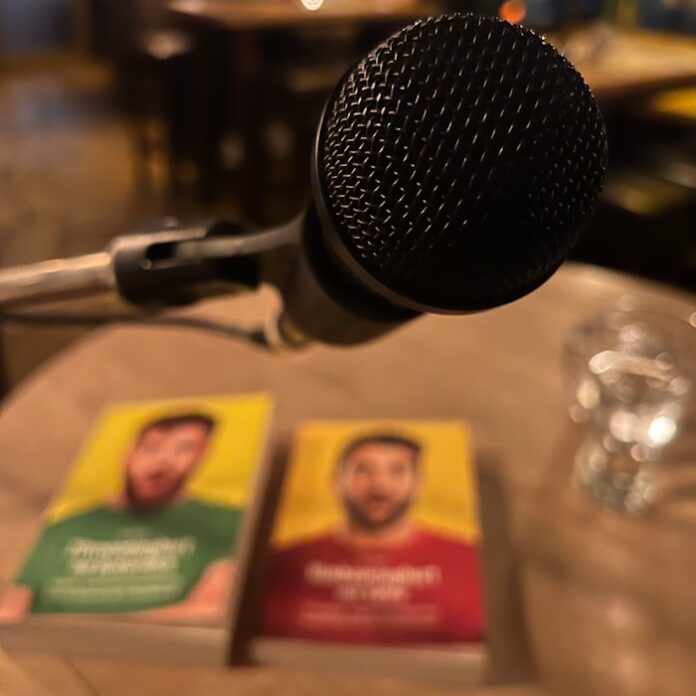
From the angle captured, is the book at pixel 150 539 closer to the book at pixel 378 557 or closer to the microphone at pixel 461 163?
the book at pixel 378 557

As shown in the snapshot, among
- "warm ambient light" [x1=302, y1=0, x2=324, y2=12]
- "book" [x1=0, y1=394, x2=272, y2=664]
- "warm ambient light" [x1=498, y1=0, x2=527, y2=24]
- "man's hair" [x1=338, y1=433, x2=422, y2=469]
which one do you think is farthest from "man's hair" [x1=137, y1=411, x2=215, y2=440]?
"warm ambient light" [x1=302, y1=0, x2=324, y2=12]

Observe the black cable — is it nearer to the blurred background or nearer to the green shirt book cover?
the green shirt book cover

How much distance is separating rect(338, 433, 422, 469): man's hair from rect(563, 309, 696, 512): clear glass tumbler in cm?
13

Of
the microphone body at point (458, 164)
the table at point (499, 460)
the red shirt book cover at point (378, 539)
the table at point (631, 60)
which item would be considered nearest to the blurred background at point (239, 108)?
the table at point (631, 60)

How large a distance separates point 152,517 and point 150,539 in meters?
0.02

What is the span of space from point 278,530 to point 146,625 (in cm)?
12

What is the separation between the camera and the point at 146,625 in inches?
19.8

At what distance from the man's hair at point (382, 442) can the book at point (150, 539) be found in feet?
0.22

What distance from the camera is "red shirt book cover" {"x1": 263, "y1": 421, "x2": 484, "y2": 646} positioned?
1.70 feet

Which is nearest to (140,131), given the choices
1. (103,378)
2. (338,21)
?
(338,21)

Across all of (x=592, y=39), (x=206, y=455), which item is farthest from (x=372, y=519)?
(x=592, y=39)

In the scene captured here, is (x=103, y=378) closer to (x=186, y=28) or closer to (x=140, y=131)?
(x=186, y=28)

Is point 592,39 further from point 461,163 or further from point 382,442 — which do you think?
point 461,163

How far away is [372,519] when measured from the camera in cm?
59
